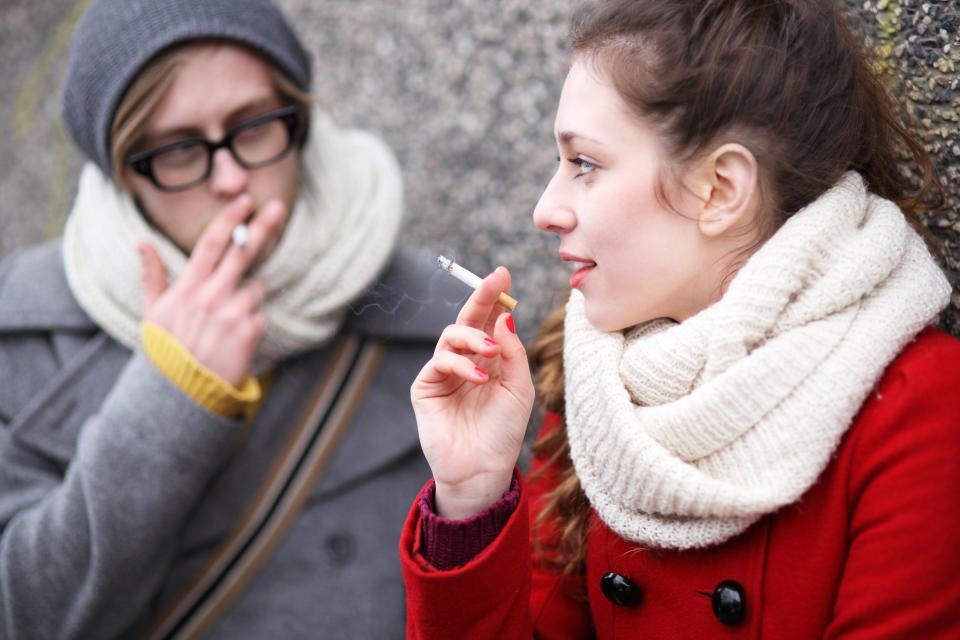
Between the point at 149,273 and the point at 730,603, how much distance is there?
1527 mm

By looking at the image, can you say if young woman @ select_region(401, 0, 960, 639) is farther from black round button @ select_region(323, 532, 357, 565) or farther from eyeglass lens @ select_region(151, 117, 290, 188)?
eyeglass lens @ select_region(151, 117, 290, 188)

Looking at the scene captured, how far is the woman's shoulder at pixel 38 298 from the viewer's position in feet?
6.94

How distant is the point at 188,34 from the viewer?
1.85m

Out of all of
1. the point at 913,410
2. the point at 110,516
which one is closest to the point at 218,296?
the point at 110,516

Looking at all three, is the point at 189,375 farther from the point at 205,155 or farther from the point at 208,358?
the point at 205,155

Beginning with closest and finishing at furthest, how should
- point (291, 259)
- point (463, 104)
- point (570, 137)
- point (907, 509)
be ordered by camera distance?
point (907, 509), point (570, 137), point (291, 259), point (463, 104)

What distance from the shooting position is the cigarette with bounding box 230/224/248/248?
1960 mm

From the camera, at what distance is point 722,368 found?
1.16m

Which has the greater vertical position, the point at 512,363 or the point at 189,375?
the point at 512,363

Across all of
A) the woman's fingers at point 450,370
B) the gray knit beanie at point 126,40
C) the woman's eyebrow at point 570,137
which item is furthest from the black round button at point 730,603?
the gray knit beanie at point 126,40

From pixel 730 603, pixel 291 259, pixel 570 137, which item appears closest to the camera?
pixel 730 603

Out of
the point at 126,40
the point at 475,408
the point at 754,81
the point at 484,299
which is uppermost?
the point at 754,81

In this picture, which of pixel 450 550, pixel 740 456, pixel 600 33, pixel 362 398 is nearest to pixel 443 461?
A: pixel 450 550

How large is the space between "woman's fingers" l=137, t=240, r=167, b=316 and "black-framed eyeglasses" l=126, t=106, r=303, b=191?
0.54 feet
